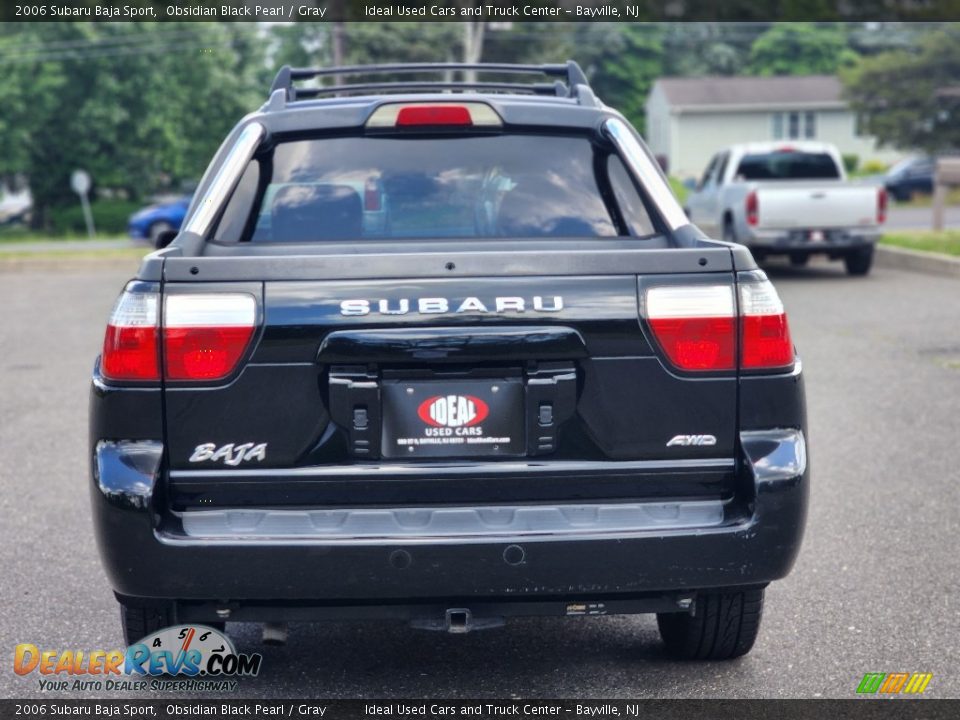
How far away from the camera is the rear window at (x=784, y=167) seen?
796 inches

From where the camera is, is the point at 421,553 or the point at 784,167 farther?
the point at 784,167

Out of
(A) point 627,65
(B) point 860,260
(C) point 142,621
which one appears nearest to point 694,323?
(C) point 142,621

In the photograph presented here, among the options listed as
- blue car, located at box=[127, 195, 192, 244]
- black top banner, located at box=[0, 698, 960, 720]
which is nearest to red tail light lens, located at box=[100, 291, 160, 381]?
black top banner, located at box=[0, 698, 960, 720]

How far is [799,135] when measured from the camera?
229 ft

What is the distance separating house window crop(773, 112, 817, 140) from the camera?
68875 millimetres

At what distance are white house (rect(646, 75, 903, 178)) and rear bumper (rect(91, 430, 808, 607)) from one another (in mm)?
65511

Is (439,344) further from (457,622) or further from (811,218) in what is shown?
(811,218)

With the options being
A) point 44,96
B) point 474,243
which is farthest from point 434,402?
point 44,96

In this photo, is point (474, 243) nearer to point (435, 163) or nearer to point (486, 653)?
point (435, 163)

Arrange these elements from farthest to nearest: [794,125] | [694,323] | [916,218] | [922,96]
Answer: [794,125]
[922,96]
[916,218]
[694,323]

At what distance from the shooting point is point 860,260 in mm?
18453

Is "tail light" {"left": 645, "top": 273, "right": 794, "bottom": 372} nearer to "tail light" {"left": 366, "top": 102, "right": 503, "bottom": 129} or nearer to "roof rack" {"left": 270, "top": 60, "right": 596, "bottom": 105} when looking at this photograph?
"tail light" {"left": 366, "top": 102, "right": 503, "bottom": 129}

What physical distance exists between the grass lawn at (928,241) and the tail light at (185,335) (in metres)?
16.8

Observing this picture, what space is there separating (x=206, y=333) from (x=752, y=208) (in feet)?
50.0
